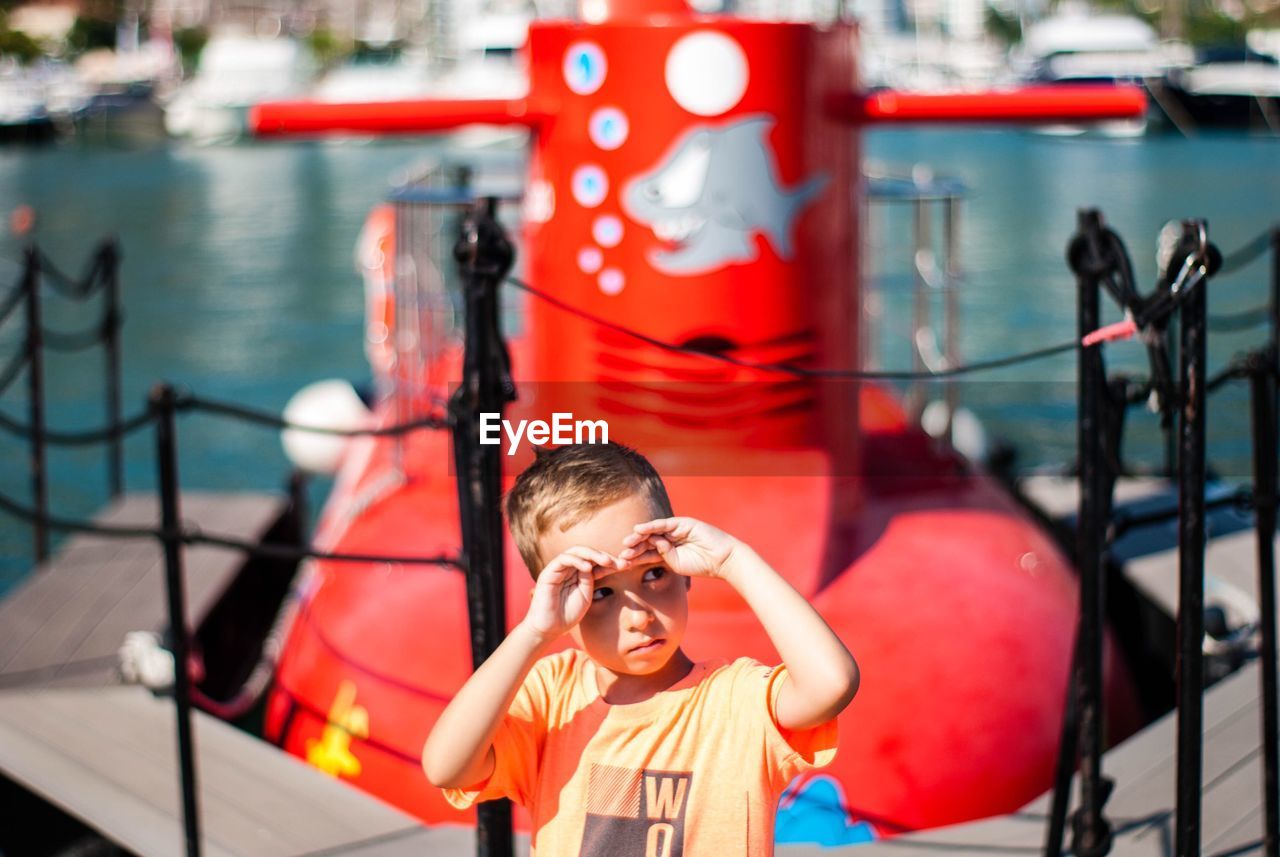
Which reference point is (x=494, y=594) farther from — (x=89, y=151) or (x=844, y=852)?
(x=89, y=151)

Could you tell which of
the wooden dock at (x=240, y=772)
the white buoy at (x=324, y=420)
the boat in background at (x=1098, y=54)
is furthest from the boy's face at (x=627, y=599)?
the boat in background at (x=1098, y=54)

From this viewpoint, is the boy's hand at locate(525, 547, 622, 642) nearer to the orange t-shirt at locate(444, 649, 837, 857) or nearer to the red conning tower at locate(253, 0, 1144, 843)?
the orange t-shirt at locate(444, 649, 837, 857)

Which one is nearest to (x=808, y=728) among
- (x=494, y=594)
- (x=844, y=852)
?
(x=494, y=594)

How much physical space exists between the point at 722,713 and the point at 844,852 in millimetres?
1833

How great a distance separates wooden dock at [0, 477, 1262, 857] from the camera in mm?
3877

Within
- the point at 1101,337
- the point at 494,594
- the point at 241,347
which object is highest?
the point at 1101,337

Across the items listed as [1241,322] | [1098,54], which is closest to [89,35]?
[1098,54]

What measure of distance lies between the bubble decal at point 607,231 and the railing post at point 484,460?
1355 mm

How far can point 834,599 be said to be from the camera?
438 centimetres

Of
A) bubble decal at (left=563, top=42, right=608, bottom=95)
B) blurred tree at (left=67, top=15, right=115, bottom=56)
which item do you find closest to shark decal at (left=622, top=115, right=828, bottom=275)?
bubble decal at (left=563, top=42, right=608, bottom=95)

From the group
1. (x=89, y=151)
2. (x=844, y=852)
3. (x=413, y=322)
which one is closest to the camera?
(x=844, y=852)

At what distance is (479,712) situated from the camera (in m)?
2.01

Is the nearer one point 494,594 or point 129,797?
point 494,594

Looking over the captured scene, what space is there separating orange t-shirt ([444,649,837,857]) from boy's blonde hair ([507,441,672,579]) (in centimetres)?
22
